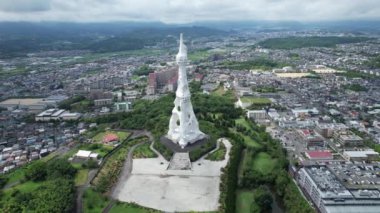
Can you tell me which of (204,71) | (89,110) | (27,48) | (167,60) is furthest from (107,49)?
(89,110)

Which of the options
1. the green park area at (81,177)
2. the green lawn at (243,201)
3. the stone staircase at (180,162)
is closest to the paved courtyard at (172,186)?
the stone staircase at (180,162)

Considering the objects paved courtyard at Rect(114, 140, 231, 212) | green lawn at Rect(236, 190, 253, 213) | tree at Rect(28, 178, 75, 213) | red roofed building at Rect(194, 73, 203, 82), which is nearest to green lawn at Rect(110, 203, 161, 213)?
paved courtyard at Rect(114, 140, 231, 212)

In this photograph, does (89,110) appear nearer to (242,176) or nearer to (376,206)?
(242,176)

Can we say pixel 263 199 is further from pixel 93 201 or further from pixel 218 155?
pixel 93 201

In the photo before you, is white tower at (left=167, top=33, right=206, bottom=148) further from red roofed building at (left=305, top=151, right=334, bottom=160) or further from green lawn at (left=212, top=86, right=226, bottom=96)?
green lawn at (left=212, top=86, right=226, bottom=96)

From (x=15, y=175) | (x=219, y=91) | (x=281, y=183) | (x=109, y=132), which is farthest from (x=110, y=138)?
(x=219, y=91)
